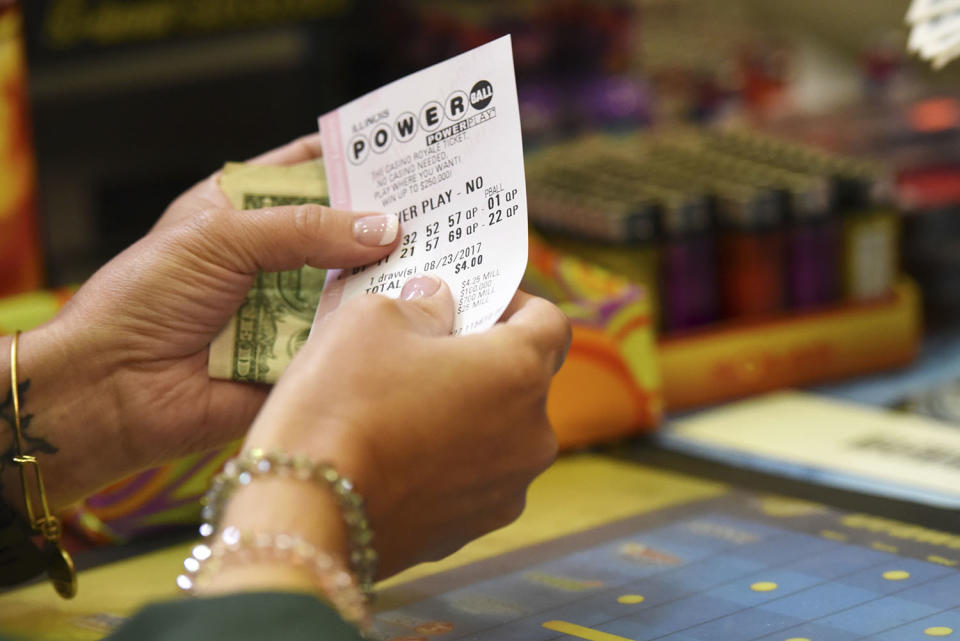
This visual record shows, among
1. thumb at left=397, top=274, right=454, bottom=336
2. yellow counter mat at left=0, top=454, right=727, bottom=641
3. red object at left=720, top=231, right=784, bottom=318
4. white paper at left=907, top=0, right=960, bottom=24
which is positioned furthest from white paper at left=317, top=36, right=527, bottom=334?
red object at left=720, top=231, right=784, bottom=318

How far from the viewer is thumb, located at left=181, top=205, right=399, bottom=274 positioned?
39.6 inches

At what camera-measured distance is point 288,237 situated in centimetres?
102

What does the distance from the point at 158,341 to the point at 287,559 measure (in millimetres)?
459

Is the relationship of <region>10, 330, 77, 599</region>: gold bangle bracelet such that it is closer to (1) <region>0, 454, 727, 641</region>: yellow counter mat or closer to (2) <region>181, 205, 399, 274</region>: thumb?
(1) <region>0, 454, 727, 641</region>: yellow counter mat

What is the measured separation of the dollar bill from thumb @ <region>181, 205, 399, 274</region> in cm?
5

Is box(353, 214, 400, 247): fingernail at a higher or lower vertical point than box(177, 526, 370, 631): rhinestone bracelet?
higher

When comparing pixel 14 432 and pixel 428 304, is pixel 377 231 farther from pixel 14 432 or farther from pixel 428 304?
pixel 14 432

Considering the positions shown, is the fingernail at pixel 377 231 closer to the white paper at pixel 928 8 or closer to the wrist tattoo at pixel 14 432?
the wrist tattoo at pixel 14 432

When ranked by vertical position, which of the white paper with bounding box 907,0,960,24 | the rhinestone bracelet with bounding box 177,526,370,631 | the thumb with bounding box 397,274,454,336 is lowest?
the rhinestone bracelet with bounding box 177,526,370,631

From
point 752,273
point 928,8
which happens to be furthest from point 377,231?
point 752,273

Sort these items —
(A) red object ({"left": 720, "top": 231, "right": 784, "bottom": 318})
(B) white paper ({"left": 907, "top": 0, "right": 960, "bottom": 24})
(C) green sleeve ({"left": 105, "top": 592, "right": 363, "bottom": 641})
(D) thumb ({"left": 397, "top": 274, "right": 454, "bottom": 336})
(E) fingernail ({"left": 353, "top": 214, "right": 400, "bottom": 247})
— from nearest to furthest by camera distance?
(C) green sleeve ({"left": 105, "top": 592, "right": 363, "bottom": 641}) < (D) thumb ({"left": 397, "top": 274, "right": 454, "bottom": 336}) < (E) fingernail ({"left": 353, "top": 214, "right": 400, "bottom": 247}) < (B) white paper ({"left": 907, "top": 0, "right": 960, "bottom": 24}) < (A) red object ({"left": 720, "top": 231, "right": 784, "bottom": 318})

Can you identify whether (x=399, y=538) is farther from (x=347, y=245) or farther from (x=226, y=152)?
(x=226, y=152)

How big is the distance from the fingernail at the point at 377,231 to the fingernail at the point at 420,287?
0.07m

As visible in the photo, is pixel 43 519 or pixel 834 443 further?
pixel 834 443
